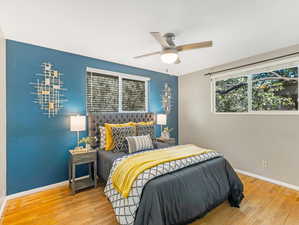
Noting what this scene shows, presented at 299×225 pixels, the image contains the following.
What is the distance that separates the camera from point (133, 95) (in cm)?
387

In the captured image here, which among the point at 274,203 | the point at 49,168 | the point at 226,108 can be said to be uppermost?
the point at 226,108

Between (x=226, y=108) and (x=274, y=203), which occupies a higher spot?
(x=226, y=108)

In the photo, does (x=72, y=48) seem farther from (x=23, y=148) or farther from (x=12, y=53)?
(x=23, y=148)

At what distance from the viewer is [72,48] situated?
107 inches

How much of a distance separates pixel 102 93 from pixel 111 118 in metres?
0.60

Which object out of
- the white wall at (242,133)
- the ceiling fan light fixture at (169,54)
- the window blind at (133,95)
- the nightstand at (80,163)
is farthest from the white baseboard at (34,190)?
the white wall at (242,133)

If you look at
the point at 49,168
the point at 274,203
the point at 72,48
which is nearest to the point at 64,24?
the point at 72,48

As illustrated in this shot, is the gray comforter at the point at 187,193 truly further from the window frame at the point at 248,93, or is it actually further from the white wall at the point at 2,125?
the white wall at the point at 2,125

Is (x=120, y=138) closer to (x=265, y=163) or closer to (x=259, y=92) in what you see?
(x=265, y=163)

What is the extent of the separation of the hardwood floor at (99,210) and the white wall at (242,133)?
1.72 feet

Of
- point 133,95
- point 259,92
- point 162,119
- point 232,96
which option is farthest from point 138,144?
point 259,92

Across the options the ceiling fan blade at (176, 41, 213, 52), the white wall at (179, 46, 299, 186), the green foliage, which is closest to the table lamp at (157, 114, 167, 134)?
the white wall at (179, 46, 299, 186)

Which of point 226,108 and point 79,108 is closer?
point 79,108

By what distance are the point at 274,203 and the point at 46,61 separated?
4287mm
